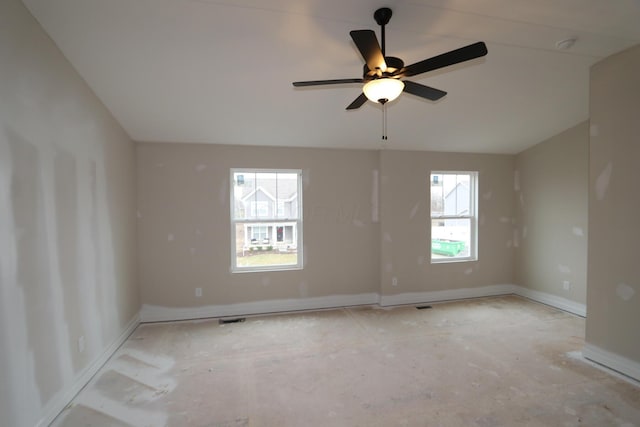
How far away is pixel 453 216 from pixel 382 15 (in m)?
3.50

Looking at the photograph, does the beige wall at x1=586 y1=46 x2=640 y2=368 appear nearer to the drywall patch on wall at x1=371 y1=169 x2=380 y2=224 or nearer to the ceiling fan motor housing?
the ceiling fan motor housing

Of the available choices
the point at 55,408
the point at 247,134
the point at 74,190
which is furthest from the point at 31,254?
the point at 247,134

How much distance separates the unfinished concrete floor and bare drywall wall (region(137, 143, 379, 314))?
0.51 metres

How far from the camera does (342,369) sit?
2.75 meters

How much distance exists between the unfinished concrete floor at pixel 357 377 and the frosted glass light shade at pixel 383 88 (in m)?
2.12

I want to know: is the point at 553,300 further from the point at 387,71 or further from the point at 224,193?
the point at 224,193

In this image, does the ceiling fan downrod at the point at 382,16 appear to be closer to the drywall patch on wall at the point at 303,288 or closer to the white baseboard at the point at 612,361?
the drywall patch on wall at the point at 303,288

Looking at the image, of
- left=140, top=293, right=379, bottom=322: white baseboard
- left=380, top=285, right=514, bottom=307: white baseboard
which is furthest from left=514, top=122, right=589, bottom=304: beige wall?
left=140, top=293, right=379, bottom=322: white baseboard

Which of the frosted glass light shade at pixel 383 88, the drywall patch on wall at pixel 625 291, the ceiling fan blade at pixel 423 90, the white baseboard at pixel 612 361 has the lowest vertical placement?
the white baseboard at pixel 612 361

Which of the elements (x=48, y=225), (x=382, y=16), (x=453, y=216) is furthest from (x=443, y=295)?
(x=48, y=225)

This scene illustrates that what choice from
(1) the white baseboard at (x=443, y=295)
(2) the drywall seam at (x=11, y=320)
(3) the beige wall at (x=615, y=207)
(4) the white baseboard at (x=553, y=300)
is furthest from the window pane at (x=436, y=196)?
(2) the drywall seam at (x=11, y=320)

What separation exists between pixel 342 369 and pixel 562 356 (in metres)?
2.14

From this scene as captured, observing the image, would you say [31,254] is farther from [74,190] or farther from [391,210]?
[391,210]

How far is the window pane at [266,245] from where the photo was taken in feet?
13.7
